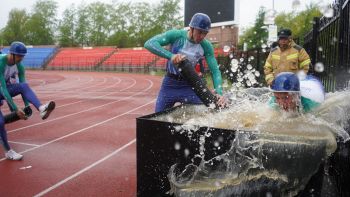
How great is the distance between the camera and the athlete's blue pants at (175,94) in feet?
15.2

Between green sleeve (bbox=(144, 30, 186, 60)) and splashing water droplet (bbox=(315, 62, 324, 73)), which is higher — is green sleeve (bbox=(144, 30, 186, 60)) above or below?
above

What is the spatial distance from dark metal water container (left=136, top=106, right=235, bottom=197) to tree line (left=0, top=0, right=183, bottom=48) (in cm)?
4890

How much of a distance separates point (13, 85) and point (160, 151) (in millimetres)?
3781

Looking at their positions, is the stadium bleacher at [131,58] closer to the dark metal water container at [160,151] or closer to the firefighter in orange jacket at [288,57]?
the firefighter in orange jacket at [288,57]

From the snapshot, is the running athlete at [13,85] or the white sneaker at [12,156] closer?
the running athlete at [13,85]

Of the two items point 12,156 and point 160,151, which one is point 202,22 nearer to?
point 160,151

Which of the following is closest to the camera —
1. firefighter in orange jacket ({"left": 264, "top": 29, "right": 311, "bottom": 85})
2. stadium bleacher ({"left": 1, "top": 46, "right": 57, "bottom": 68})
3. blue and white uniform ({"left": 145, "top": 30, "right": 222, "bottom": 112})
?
blue and white uniform ({"left": 145, "top": 30, "right": 222, "bottom": 112})

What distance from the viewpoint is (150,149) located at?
2.95 m

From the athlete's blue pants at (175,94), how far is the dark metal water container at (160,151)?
5.41ft

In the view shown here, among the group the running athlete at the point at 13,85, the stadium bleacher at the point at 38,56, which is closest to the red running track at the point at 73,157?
the running athlete at the point at 13,85

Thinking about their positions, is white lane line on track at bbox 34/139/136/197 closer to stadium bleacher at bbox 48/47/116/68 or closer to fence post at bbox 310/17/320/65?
fence post at bbox 310/17/320/65

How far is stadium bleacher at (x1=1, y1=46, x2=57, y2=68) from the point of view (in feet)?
169

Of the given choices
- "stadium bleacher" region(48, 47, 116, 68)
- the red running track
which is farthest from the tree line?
the red running track

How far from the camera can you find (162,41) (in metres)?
4.37
